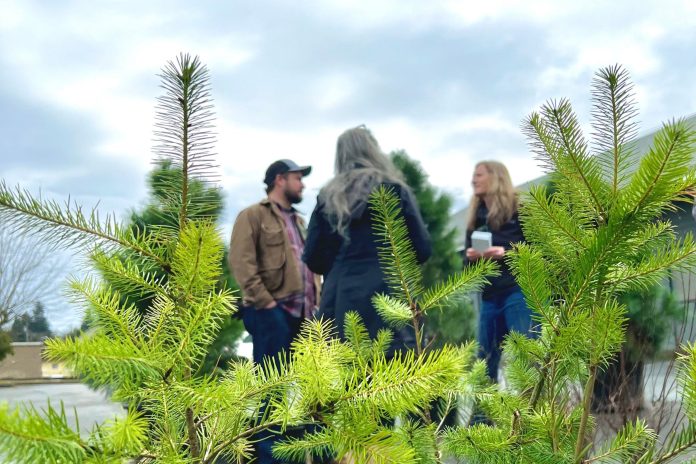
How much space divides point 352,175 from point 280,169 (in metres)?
1.25

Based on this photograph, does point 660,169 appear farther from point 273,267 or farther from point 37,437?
point 273,267

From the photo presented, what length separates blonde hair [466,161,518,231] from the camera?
13.6 ft

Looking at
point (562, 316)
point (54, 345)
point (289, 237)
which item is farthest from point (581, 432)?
point (289, 237)

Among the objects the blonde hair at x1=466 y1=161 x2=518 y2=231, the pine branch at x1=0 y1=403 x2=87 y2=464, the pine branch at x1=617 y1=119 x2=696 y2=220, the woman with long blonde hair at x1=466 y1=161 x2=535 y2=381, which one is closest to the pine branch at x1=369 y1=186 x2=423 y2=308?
the pine branch at x1=617 y1=119 x2=696 y2=220

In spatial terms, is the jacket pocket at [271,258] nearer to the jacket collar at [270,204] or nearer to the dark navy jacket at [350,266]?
the jacket collar at [270,204]

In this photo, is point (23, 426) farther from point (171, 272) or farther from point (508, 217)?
point (508, 217)

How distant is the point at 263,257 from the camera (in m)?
4.38

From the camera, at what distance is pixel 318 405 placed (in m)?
0.70

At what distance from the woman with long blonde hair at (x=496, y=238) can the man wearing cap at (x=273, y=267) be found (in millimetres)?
1076

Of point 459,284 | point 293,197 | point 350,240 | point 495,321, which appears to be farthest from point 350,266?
point 459,284

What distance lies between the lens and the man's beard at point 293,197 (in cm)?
458

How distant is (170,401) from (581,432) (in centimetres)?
48

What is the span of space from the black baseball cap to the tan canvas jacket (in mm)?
212

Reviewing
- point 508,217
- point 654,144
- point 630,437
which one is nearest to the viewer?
point 654,144
